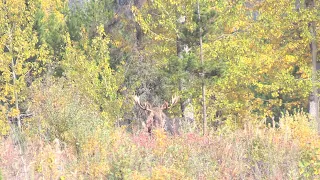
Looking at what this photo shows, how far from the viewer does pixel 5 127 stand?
13.0 m

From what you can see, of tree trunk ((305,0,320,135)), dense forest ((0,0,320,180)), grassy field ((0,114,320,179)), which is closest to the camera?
grassy field ((0,114,320,179))

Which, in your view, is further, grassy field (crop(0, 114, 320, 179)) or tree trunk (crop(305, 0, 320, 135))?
tree trunk (crop(305, 0, 320, 135))

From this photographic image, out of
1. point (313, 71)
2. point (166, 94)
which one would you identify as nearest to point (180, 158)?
point (313, 71)

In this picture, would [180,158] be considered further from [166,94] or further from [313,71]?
[166,94]

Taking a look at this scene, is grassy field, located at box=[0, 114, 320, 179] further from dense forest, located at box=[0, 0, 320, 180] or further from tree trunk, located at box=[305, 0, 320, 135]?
tree trunk, located at box=[305, 0, 320, 135]

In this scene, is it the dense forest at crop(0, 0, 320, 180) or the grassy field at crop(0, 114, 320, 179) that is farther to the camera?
the dense forest at crop(0, 0, 320, 180)

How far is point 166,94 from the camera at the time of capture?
15164 millimetres

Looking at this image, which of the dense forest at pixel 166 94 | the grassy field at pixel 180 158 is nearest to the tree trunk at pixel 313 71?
the dense forest at pixel 166 94

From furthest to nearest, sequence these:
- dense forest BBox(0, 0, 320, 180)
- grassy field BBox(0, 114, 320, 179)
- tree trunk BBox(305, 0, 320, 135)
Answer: tree trunk BBox(305, 0, 320, 135)
dense forest BBox(0, 0, 320, 180)
grassy field BBox(0, 114, 320, 179)

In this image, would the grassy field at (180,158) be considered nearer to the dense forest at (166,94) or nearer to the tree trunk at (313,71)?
the dense forest at (166,94)

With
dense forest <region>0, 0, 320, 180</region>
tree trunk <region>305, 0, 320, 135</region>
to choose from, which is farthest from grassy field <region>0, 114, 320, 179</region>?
tree trunk <region>305, 0, 320, 135</region>

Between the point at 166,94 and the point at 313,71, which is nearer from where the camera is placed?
the point at 313,71

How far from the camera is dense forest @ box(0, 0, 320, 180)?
5809 millimetres

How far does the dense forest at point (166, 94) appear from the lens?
5809mm
